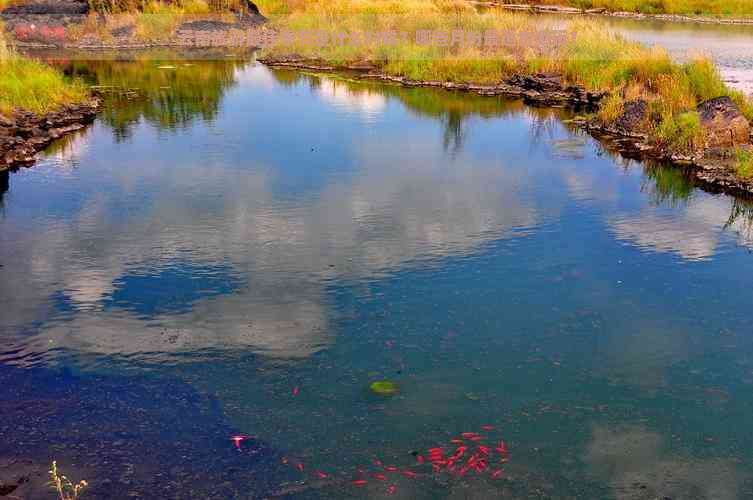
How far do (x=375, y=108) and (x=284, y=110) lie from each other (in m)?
2.40

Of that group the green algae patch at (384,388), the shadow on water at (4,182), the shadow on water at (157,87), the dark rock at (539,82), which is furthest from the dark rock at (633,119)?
the shadow on water at (4,182)

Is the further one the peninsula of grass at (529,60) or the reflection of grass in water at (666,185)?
the peninsula of grass at (529,60)

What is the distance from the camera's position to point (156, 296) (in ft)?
24.5

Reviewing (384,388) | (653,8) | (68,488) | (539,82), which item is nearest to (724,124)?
(539,82)

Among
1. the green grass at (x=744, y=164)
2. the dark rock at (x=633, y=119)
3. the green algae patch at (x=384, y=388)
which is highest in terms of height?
the dark rock at (x=633, y=119)

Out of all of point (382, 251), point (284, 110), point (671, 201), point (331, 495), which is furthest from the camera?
point (284, 110)

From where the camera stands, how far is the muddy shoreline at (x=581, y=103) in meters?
12.2

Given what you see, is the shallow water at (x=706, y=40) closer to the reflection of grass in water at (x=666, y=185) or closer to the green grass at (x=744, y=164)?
the green grass at (x=744, y=164)

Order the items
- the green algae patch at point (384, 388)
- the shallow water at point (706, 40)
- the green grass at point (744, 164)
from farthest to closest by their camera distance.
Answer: the shallow water at point (706, 40) < the green grass at point (744, 164) < the green algae patch at point (384, 388)

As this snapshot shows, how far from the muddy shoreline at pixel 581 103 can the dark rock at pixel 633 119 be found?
13cm

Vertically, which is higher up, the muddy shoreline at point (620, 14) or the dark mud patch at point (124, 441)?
the muddy shoreline at point (620, 14)

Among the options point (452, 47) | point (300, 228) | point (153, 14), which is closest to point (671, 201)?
point (300, 228)

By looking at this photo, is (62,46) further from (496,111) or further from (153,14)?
(496,111)

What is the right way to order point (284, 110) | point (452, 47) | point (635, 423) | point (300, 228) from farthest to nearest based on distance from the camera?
point (452, 47), point (284, 110), point (300, 228), point (635, 423)
